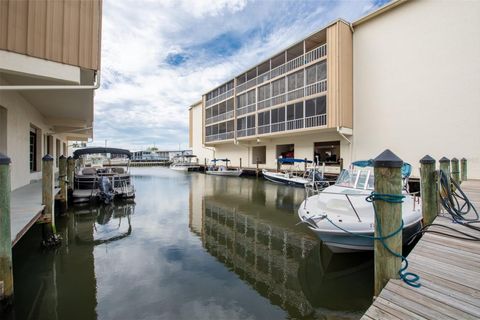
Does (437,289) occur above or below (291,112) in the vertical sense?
below

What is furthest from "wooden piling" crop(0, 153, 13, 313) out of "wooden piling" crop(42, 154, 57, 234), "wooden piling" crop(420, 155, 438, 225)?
"wooden piling" crop(420, 155, 438, 225)

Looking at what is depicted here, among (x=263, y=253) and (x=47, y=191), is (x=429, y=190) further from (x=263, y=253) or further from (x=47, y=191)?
(x=47, y=191)

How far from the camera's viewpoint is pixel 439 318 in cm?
218

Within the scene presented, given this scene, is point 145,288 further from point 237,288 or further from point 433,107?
point 433,107

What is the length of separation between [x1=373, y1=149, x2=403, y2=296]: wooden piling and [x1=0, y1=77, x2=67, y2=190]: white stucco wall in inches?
358

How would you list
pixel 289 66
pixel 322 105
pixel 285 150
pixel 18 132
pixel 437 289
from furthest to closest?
pixel 285 150
pixel 289 66
pixel 322 105
pixel 18 132
pixel 437 289

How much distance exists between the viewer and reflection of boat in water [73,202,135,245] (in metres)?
7.32

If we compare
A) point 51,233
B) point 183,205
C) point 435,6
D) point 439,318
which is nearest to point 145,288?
point 51,233

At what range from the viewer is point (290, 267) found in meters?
5.52

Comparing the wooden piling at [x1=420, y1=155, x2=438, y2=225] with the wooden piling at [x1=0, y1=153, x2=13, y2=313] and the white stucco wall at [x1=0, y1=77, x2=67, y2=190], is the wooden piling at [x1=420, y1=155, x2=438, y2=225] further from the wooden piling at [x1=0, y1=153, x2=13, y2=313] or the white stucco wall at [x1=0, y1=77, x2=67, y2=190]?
the white stucco wall at [x1=0, y1=77, x2=67, y2=190]

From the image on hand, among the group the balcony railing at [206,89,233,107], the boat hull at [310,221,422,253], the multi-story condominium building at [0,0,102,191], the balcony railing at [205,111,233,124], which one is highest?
the balcony railing at [206,89,233,107]

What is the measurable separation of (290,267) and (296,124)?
55.5 ft

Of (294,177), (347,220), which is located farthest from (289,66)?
(347,220)

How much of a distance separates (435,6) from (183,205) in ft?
59.2
